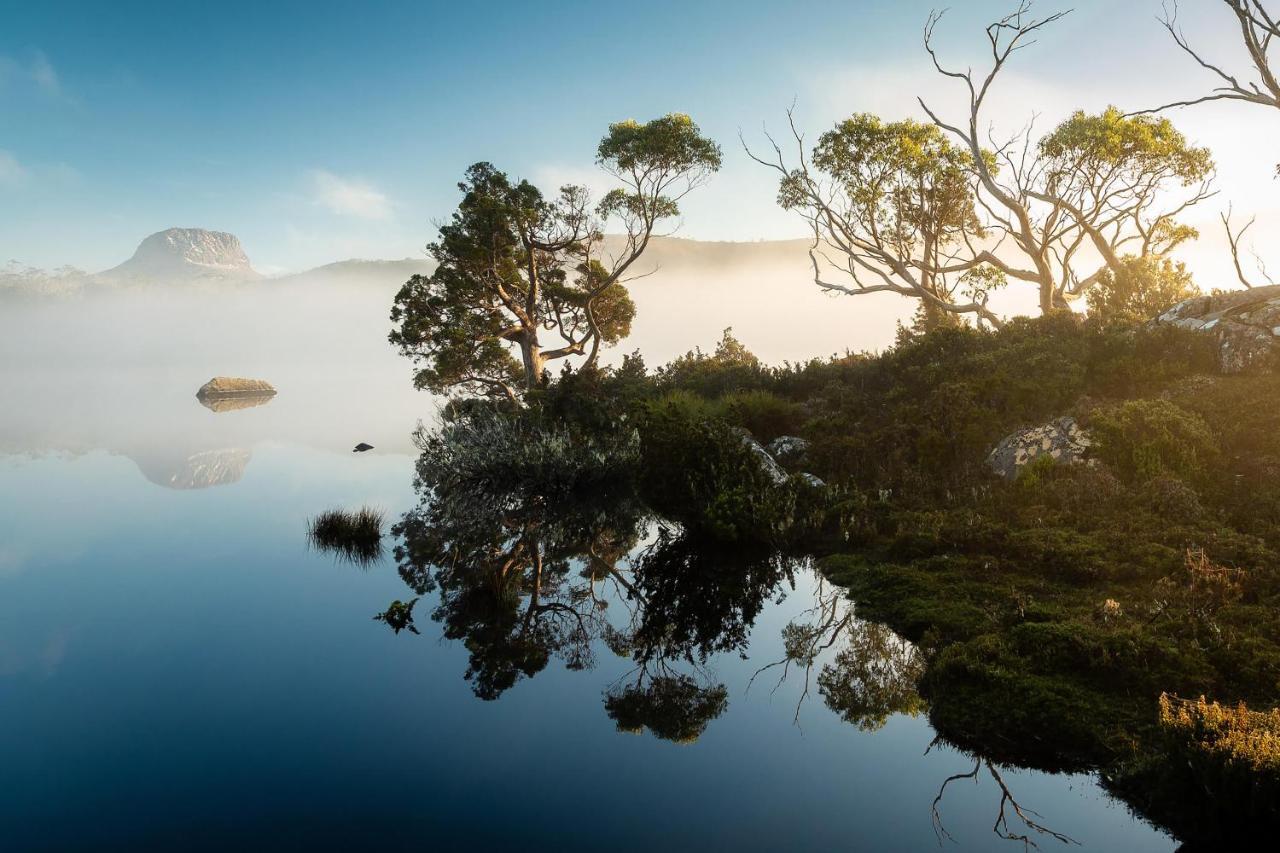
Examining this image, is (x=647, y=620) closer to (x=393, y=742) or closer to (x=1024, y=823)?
(x=393, y=742)

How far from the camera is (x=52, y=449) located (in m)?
29.8

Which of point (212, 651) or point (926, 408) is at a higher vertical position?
point (926, 408)

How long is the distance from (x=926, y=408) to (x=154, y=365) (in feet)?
710

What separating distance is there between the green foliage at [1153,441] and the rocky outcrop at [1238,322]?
324 cm

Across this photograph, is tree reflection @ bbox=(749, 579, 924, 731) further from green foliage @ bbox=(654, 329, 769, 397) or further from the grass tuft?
green foliage @ bbox=(654, 329, 769, 397)

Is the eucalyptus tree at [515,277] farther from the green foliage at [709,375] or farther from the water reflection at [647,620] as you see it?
the water reflection at [647,620]

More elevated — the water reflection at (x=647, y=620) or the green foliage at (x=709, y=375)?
the green foliage at (x=709, y=375)

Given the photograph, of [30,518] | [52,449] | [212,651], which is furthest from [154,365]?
[212,651]

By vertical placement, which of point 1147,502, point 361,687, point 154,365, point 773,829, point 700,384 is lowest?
point 773,829

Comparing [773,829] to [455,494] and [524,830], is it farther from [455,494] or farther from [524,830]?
[455,494]

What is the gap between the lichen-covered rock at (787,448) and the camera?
16.7 m

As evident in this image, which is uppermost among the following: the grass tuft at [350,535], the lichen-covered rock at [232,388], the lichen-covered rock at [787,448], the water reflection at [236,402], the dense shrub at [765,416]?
the lichen-covered rock at [232,388]

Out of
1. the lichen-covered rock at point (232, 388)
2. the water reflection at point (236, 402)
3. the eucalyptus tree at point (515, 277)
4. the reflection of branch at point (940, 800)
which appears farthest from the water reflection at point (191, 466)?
the lichen-covered rock at point (232, 388)

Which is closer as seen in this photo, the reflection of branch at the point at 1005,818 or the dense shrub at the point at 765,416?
the reflection of branch at the point at 1005,818
